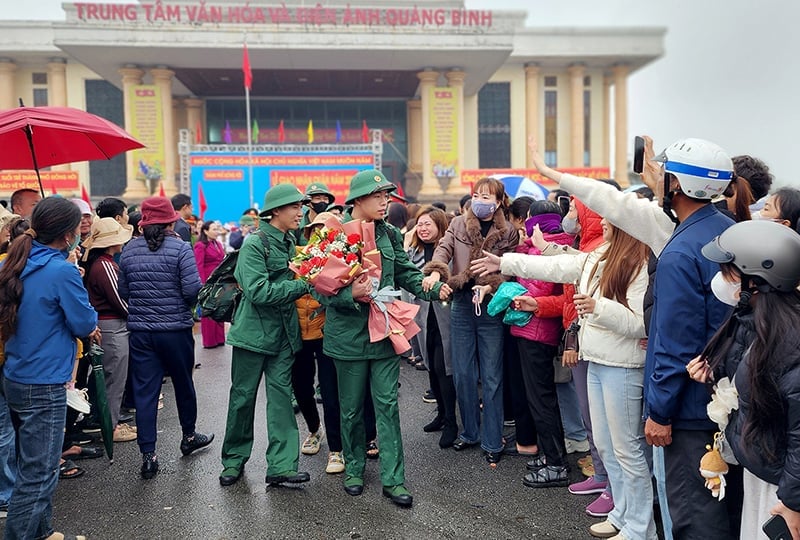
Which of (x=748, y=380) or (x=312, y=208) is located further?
(x=312, y=208)

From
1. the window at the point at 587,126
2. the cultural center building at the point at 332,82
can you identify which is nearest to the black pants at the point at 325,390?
the cultural center building at the point at 332,82

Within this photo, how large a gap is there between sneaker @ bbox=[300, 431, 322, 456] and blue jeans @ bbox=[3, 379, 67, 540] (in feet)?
6.58

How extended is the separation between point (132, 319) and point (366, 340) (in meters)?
1.99

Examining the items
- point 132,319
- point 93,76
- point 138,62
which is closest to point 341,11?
point 138,62

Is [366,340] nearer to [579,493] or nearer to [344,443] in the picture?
[344,443]

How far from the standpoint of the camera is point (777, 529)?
198 cm

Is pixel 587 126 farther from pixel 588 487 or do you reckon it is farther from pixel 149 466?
pixel 149 466

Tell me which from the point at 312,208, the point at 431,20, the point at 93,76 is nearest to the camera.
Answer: the point at 312,208

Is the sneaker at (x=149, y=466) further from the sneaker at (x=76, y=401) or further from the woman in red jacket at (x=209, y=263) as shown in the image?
the woman in red jacket at (x=209, y=263)

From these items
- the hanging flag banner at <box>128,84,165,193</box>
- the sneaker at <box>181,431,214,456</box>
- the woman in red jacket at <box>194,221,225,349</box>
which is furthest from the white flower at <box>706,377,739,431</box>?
the hanging flag banner at <box>128,84,165,193</box>

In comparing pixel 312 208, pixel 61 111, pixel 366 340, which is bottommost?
pixel 366 340

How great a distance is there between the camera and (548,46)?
3562 cm

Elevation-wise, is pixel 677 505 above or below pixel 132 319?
below

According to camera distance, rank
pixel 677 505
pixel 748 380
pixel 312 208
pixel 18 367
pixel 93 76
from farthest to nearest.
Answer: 1. pixel 93 76
2. pixel 312 208
3. pixel 18 367
4. pixel 677 505
5. pixel 748 380
